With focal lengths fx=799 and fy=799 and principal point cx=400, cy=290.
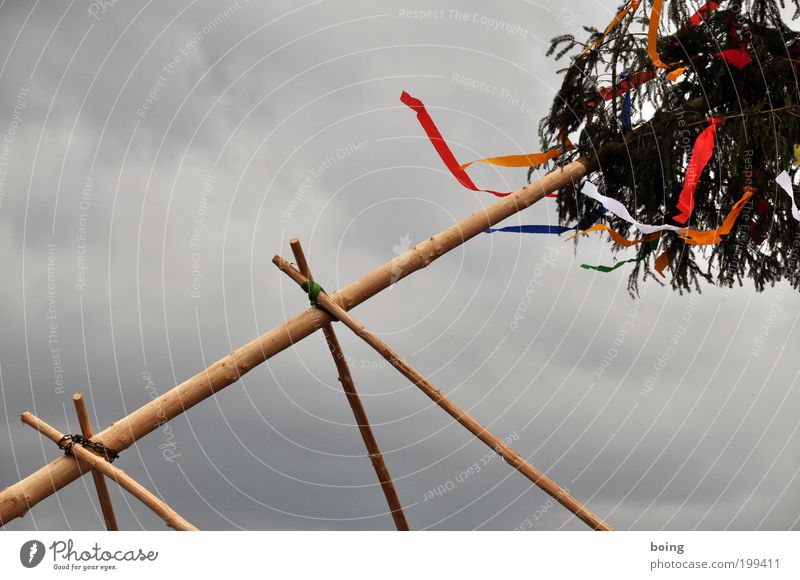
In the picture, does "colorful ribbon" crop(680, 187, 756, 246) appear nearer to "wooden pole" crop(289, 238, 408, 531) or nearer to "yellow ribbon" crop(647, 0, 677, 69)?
"yellow ribbon" crop(647, 0, 677, 69)

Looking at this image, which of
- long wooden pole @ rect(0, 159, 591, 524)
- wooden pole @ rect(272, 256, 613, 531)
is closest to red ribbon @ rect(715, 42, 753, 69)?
long wooden pole @ rect(0, 159, 591, 524)

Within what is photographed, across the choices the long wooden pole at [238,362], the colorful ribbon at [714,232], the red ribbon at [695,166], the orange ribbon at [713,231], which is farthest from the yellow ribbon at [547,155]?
the colorful ribbon at [714,232]

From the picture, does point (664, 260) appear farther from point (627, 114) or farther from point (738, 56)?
point (738, 56)

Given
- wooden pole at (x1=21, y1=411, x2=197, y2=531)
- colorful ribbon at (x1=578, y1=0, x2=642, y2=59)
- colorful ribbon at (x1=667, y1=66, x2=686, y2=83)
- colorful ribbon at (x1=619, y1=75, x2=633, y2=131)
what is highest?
colorful ribbon at (x1=578, y1=0, x2=642, y2=59)

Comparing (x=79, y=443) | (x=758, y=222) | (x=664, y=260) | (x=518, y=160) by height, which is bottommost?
(x=79, y=443)

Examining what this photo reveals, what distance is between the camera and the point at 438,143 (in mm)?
5867

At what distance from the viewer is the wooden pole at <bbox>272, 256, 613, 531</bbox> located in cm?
518

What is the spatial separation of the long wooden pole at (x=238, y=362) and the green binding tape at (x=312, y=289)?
0.07m

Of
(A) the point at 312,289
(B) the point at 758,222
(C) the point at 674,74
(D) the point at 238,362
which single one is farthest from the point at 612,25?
(D) the point at 238,362

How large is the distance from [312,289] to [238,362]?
2.29 ft

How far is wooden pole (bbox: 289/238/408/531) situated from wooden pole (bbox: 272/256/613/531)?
0.25 m
